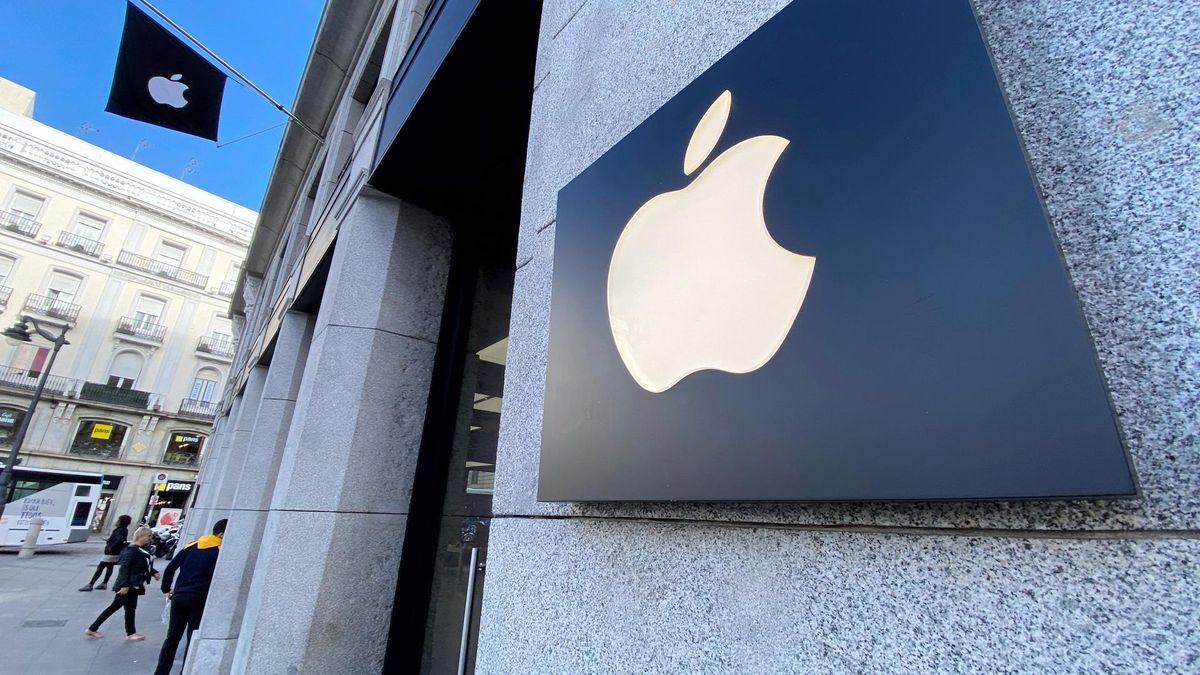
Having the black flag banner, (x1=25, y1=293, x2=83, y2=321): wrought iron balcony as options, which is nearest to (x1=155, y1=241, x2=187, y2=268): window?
(x1=25, y1=293, x2=83, y2=321): wrought iron balcony

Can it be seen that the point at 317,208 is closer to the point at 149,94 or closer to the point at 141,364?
the point at 149,94

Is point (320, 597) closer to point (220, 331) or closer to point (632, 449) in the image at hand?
point (632, 449)

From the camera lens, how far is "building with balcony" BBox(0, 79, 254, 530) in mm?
31734

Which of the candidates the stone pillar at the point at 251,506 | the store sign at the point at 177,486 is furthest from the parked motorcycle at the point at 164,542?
the stone pillar at the point at 251,506

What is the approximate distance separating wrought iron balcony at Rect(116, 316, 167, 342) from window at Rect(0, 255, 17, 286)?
5814 millimetres

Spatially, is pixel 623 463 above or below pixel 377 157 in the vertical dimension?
below

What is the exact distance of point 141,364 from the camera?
3462cm

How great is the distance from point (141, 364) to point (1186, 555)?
45.3 metres

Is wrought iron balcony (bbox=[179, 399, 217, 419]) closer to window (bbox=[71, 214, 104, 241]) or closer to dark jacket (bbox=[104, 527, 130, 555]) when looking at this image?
window (bbox=[71, 214, 104, 241])

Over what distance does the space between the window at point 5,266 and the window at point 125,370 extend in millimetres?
7024

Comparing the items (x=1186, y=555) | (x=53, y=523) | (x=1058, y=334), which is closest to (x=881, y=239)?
(x=1058, y=334)

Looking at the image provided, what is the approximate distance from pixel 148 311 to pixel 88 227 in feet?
19.6

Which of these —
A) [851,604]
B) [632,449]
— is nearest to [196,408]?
[632,449]

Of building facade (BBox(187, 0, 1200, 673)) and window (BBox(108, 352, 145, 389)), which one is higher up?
window (BBox(108, 352, 145, 389))
